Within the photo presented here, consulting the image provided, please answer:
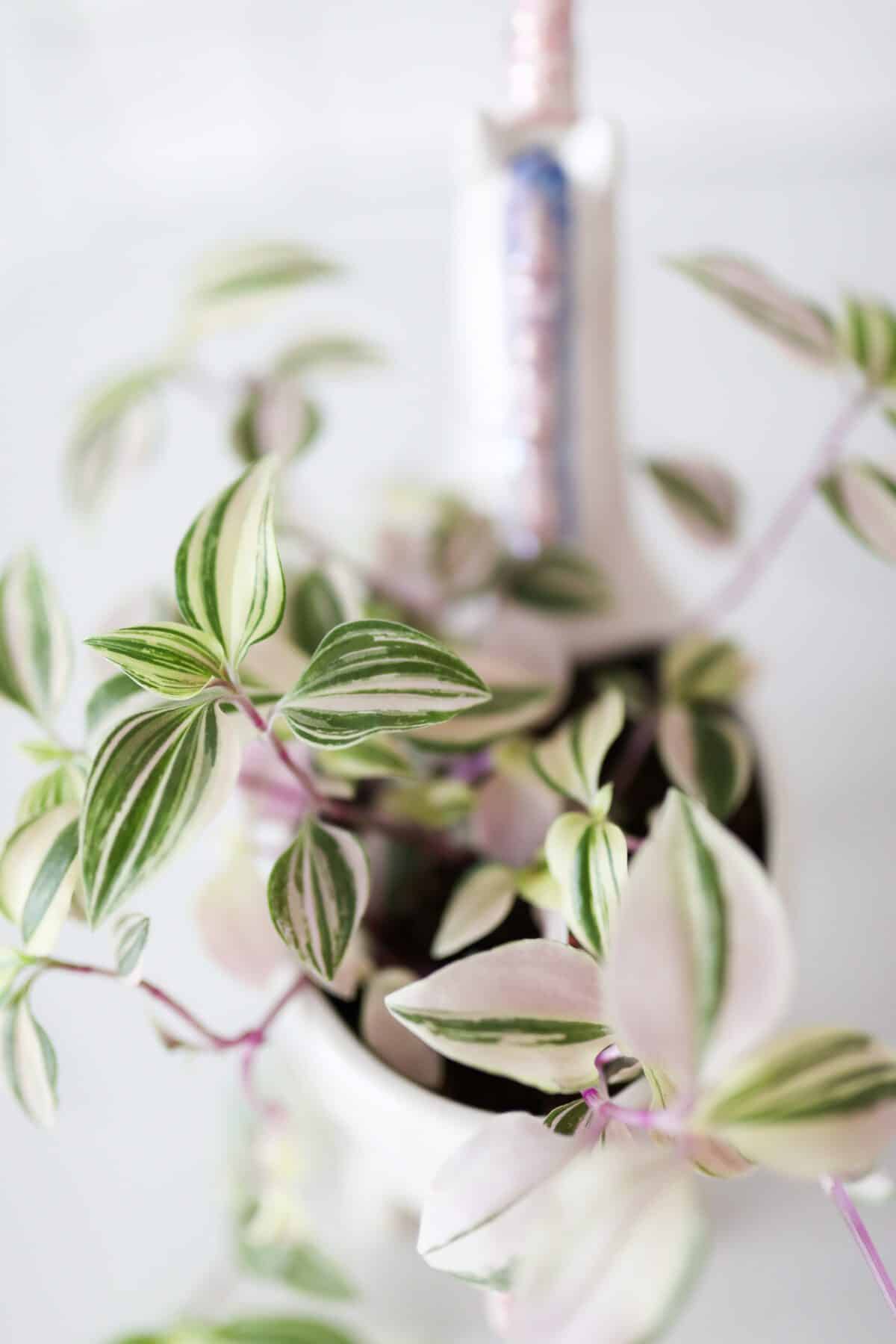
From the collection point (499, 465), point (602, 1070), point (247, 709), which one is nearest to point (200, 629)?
point (247, 709)

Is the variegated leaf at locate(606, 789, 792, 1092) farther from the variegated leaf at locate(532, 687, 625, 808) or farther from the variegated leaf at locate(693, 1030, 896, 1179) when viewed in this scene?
the variegated leaf at locate(532, 687, 625, 808)

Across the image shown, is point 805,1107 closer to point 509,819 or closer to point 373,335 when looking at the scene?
point 509,819

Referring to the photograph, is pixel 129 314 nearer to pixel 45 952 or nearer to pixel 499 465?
pixel 499 465

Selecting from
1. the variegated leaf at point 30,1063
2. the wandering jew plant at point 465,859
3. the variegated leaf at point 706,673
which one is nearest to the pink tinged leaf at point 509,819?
the wandering jew plant at point 465,859

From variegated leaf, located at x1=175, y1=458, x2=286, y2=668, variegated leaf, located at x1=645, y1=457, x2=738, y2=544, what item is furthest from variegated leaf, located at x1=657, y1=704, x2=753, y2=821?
variegated leaf, located at x1=175, y1=458, x2=286, y2=668

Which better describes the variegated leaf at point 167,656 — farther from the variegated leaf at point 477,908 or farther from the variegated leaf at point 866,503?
the variegated leaf at point 866,503

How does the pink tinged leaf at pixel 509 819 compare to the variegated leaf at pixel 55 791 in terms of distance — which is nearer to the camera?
the variegated leaf at pixel 55 791
